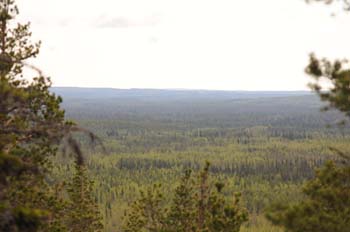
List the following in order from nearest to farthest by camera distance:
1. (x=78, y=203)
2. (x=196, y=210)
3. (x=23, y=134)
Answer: (x=23, y=134)
(x=196, y=210)
(x=78, y=203)

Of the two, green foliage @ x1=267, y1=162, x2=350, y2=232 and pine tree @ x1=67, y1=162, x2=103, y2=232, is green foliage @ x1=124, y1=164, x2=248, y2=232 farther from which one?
pine tree @ x1=67, y1=162, x2=103, y2=232

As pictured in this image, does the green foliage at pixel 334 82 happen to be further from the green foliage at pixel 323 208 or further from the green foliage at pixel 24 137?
the green foliage at pixel 24 137

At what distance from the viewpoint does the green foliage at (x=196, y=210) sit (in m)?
18.4

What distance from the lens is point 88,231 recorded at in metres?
31.3

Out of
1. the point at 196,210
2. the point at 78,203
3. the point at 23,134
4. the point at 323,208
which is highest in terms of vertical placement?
the point at 23,134

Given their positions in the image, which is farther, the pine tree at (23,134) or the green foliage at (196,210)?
the green foliage at (196,210)

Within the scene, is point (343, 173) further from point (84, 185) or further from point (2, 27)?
point (84, 185)

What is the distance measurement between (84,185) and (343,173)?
21.2 meters

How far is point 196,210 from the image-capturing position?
923 inches

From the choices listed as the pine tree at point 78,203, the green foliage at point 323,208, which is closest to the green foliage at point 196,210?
the green foliage at point 323,208

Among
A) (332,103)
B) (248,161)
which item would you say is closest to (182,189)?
(332,103)

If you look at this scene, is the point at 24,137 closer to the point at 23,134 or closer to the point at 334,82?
the point at 23,134

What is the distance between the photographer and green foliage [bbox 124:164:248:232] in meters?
18.4

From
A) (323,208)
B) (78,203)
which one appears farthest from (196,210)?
(78,203)
